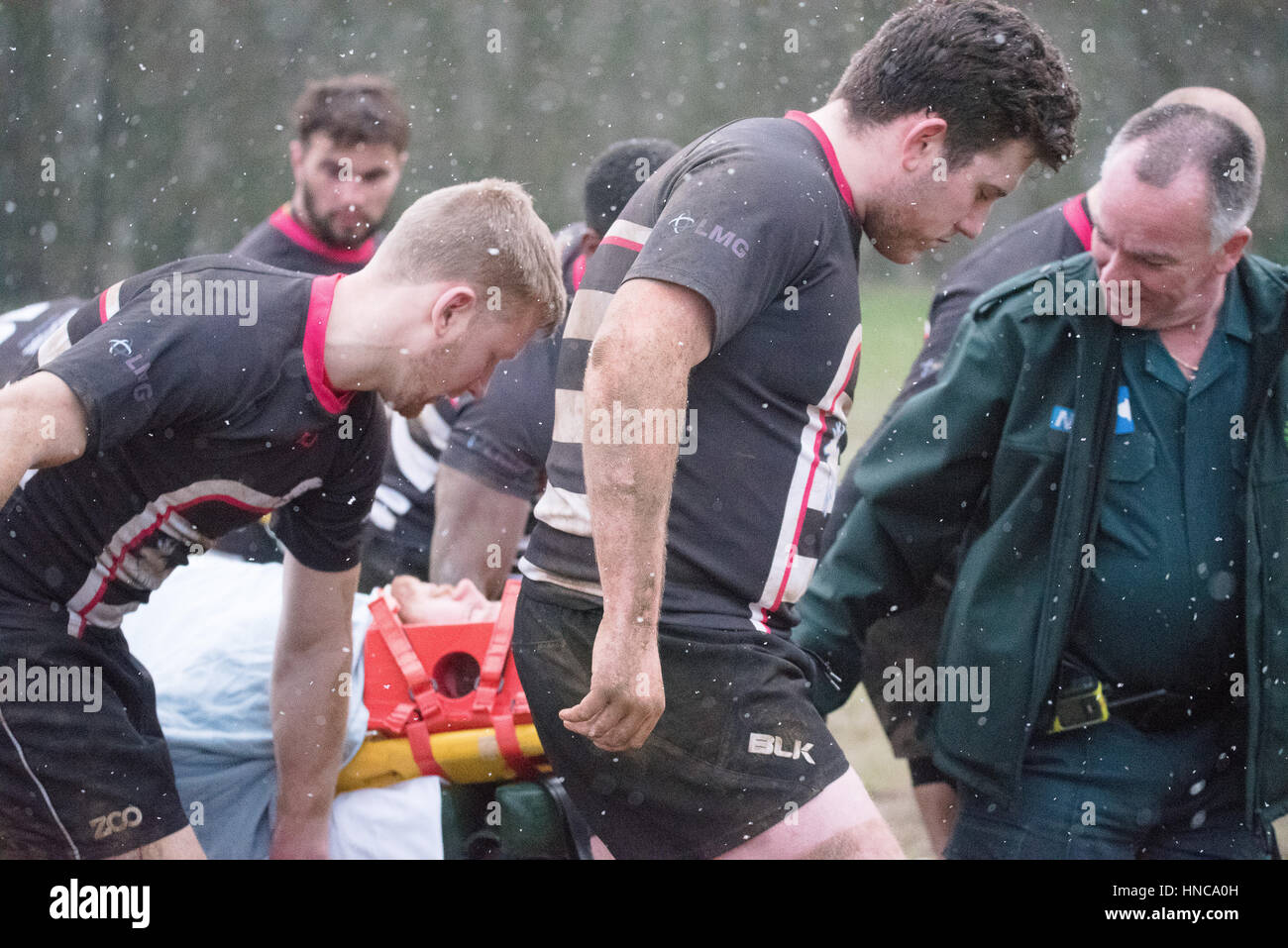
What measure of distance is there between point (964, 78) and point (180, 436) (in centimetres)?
148

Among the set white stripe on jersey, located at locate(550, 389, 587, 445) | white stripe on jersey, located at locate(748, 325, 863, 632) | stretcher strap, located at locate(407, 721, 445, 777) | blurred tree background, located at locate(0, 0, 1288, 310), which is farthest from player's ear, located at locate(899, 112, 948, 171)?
blurred tree background, located at locate(0, 0, 1288, 310)

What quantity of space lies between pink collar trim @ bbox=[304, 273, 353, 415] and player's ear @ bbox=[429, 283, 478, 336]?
192 millimetres

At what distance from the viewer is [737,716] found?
78.5 inches

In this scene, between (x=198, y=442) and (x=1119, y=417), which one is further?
(x=1119, y=417)

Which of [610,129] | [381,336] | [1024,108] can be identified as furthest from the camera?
[610,129]

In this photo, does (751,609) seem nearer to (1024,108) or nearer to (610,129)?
(1024,108)

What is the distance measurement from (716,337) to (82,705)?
57.8 inches

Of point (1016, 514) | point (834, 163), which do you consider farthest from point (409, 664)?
point (834, 163)

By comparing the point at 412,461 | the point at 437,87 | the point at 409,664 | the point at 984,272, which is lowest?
the point at 409,664

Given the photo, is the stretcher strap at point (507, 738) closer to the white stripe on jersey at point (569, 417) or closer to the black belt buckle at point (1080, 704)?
the white stripe on jersey at point (569, 417)

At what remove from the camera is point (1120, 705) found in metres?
2.75

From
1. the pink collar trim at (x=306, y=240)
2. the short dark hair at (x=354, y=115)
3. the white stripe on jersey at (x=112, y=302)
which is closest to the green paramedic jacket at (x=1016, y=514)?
the white stripe on jersey at (x=112, y=302)

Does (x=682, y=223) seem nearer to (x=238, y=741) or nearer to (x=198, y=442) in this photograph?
(x=198, y=442)
